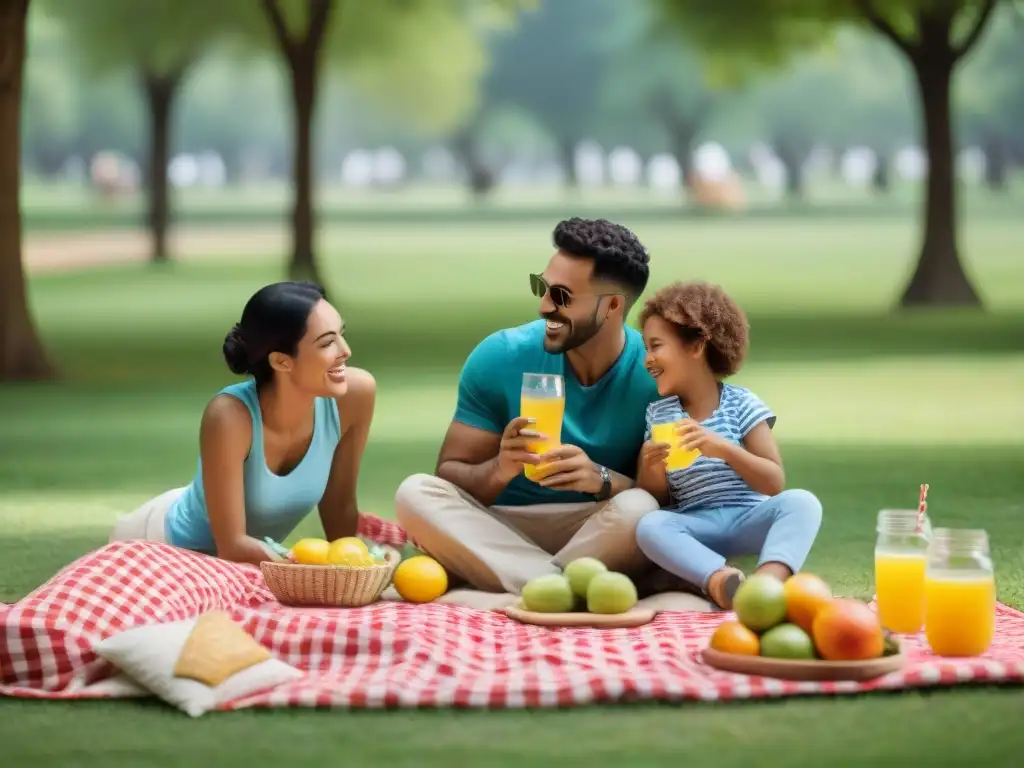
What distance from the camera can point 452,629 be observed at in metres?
5.77

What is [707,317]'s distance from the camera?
6.51m

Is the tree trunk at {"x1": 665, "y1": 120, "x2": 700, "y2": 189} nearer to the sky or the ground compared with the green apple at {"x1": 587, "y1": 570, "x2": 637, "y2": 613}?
nearer to the sky

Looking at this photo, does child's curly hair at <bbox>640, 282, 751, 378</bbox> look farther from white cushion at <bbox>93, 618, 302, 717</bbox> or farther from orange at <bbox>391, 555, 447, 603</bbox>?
white cushion at <bbox>93, 618, 302, 717</bbox>

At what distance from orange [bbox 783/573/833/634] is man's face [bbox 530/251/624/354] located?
1.56 metres

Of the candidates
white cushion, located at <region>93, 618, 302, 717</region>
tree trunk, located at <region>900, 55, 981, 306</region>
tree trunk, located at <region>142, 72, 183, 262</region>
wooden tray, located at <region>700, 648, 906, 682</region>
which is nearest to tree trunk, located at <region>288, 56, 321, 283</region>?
tree trunk, located at <region>900, 55, 981, 306</region>

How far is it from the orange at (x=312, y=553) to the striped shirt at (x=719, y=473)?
121 cm

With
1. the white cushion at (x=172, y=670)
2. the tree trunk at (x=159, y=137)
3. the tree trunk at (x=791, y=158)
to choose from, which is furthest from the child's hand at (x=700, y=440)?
the tree trunk at (x=791, y=158)

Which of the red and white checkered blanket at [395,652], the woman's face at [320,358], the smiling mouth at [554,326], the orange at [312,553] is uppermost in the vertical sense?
the smiling mouth at [554,326]

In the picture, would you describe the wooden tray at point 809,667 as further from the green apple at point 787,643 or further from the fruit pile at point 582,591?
the fruit pile at point 582,591

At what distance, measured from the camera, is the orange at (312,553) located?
6199mm

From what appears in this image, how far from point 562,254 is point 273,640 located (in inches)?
75.6

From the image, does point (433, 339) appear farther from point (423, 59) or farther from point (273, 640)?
point (423, 59)

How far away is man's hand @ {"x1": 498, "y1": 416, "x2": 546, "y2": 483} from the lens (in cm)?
625

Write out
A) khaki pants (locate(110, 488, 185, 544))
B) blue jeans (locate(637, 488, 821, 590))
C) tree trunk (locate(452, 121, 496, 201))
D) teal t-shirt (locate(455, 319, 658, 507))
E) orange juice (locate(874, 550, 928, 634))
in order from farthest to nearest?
tree trunk (locate(452, 121, 496, 201)), khaki pants (locate(110, 488, 185, 544)), teal t-shirt (locate(455, 319, 658, 507)), blue jeans (locate(637, 488, 821, 590)), orange juice (locate(874, 550, 928, 634))
